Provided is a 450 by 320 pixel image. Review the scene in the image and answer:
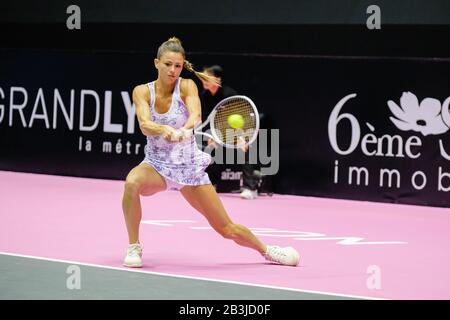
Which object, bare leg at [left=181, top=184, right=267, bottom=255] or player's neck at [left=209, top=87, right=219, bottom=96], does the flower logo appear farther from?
bare leg at [left=181, top=184, right=267, bottom=255]

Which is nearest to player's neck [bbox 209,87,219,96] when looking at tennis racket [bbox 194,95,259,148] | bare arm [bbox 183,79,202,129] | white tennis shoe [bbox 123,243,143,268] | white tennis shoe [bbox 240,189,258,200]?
white tennis shoe [bbox 240,189,258,200]

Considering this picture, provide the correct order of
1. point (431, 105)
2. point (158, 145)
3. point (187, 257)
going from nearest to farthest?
1. point (158, 145)
2. point (187, 257)
3. point (431, 105)

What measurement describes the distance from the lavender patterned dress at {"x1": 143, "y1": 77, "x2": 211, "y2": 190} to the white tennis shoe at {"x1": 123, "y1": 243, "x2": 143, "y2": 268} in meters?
0.50

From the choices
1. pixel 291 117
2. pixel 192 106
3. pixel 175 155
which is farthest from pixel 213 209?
pixel 291 117

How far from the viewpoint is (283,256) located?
7684 millimetres

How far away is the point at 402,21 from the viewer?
1279cm

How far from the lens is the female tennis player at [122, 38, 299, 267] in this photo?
24.0 ft

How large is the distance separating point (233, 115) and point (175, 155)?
1.94 metres

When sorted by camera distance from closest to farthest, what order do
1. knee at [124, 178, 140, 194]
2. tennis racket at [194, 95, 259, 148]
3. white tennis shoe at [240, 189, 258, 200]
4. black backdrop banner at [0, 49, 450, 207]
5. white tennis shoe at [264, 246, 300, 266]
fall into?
knee at [124, 178, 140, 194] < white tennis shoe at [264, 246, 300, 266] < tennis racket at [194, 95, 259, 148] < black backdrop banner at [0, 49, 450, 207] < white tennis shoe at [240, 189, 258, 200]

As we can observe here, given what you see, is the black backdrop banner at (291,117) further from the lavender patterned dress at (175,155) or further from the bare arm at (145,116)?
the bare arm at (145,116)

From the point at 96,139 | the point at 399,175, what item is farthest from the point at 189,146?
the point at 96,139

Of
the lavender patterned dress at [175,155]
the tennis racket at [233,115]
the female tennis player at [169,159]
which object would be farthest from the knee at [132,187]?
the tennis racket at [233,115]

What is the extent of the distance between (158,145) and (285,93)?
6.00 m
